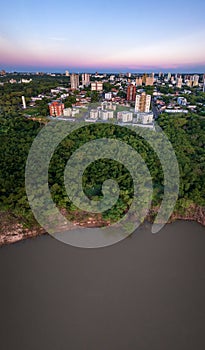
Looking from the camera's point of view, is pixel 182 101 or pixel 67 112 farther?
pixel 182 101

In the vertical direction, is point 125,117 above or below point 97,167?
above

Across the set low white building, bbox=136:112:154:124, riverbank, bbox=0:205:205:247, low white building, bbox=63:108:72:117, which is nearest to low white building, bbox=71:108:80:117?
low white building, bbox=63:108:72:117

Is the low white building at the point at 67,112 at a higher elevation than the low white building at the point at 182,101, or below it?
below

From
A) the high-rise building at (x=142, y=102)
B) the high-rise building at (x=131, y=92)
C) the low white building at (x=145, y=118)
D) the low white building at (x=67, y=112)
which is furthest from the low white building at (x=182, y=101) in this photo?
the low white building at (x=67, y=112)

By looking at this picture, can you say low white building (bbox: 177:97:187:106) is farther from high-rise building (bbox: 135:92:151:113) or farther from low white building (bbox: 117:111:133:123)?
low white building (bbox: 117:111:133:123)

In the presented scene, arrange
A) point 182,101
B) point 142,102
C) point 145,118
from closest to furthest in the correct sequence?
point 145,118 → point 142,102 → point 182,101

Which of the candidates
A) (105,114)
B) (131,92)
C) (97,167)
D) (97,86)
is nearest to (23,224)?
(97,167)

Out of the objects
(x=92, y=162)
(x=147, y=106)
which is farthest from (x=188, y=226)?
(x=147, y=106)

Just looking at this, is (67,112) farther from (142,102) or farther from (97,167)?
(97,167)

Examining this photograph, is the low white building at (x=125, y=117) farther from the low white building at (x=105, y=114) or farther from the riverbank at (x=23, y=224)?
the riverbank at (x=23, y=224)
